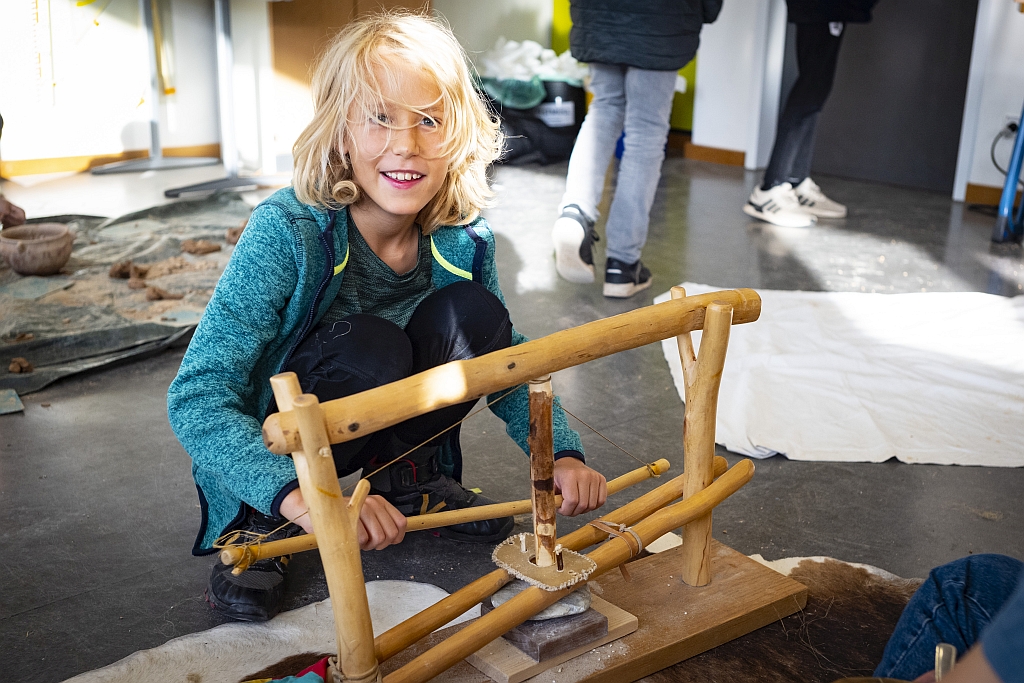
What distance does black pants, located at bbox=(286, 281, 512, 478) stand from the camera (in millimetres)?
1168

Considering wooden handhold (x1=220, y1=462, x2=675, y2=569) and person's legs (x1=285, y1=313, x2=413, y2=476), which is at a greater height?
person's legs (x1=285, y1=313, x2=413, y2=476)

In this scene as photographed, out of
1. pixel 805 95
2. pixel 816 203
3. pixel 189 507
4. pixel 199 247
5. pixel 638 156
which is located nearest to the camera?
pixel 189 507

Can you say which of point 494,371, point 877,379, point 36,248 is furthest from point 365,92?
point 36,248

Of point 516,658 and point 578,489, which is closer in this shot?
point 516,658

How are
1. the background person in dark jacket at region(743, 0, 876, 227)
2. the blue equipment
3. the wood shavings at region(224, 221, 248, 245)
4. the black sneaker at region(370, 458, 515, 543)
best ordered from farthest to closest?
the background person in dark jacket at region(743, 0, 876, 227) < the blue equipment < the wood shavings at region(224, 221, 248, 245) < the black sneaker at region(370, 458, 515, 543)

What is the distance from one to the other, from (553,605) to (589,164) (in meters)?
1.81

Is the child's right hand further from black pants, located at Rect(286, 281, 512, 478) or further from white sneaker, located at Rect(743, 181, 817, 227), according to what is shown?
white sneaker, located at Rect(743, 181, 817, 227)

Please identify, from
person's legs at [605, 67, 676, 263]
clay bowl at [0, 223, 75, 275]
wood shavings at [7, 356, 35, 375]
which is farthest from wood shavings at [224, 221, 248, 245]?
person's legs at [605, 67, 676, 263]

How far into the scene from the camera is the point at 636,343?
A: 99 centimetres

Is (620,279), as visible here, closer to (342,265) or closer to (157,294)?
(157,294)

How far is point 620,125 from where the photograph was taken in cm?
265

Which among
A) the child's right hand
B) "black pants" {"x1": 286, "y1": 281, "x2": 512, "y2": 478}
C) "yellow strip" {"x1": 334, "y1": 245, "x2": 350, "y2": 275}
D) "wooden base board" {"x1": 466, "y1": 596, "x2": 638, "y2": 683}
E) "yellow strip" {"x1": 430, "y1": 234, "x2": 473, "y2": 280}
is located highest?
"yellow strip" {"x1": 334, "y1": 245, "x2": 350, "y2": 275}

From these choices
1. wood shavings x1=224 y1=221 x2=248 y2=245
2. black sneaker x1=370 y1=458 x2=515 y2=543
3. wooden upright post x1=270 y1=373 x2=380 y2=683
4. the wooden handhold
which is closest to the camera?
wooden upright post x1=270 y1=373 x2=380 y2=683

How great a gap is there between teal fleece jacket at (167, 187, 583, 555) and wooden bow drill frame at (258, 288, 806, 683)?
0.12 meters
